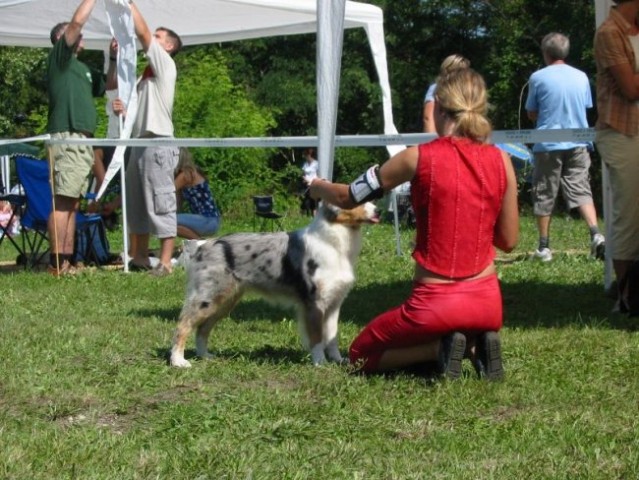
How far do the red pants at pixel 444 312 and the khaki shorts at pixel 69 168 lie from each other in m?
5.40

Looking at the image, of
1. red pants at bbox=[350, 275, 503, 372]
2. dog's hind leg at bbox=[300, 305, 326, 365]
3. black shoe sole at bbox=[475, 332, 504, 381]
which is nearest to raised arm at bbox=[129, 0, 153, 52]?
dog's hind leg at bbox=[300, 305, 326, 365]

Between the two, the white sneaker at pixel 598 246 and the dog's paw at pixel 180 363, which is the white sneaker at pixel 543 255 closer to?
the white sneaker at pixel 598 246

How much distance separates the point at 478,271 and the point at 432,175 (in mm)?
480

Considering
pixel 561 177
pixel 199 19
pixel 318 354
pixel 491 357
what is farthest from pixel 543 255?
pixel 199 19

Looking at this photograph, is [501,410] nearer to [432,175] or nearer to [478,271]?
[478,271]

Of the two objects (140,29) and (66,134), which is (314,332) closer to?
(140,29)

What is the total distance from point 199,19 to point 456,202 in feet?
31.7

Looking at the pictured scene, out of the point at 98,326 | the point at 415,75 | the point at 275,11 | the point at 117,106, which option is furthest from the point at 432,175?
the point at 415,75

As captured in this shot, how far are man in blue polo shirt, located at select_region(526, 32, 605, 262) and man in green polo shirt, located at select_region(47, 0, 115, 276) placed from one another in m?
4.10

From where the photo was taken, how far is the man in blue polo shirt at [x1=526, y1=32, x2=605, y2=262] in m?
9.99

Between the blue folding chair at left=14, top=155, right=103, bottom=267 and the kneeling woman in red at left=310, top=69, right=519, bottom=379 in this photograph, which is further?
the blue folding chair at left=14, top=155, right=103, bottom=267

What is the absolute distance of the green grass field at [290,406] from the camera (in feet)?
12.3

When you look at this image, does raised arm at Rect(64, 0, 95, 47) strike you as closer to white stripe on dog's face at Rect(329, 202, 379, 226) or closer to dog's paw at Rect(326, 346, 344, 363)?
white stripe on dog's face at Rect(329, 202, 379, 226)

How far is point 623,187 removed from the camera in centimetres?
669
